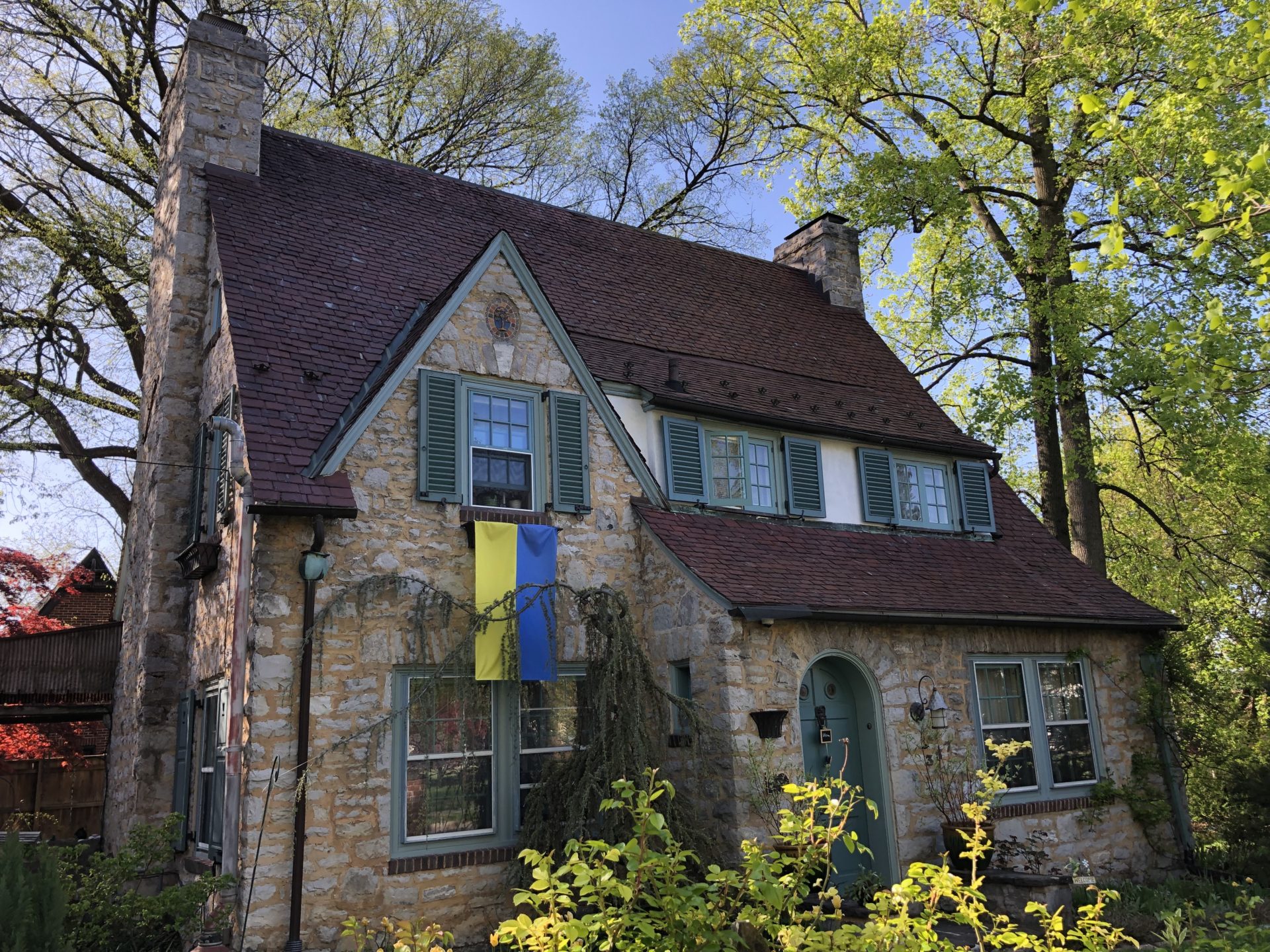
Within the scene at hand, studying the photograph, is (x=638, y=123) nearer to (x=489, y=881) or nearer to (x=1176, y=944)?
(x=489, y=881)

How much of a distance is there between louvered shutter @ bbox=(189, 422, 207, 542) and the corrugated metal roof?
3106 mm

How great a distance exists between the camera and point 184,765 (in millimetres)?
10023

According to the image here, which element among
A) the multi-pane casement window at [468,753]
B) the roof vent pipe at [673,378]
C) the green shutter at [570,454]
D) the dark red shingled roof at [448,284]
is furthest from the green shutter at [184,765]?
the roof vent pipe at [673,378]

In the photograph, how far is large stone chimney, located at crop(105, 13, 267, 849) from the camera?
10594 millimetres

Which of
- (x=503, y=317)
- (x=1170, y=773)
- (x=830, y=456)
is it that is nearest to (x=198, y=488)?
(x=503, y=317)

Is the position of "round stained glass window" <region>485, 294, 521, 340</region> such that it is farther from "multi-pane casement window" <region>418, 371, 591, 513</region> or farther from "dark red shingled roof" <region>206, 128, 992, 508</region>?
"dark red shingled roof" <region>206, 128, 992, 508</region>

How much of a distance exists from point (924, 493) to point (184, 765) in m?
10.3

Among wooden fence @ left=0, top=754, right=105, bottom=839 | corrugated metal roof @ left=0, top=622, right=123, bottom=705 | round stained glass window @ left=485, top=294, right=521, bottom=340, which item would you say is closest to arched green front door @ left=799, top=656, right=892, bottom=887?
round stained glass window @ left=485, top=294, right=521, bottom=340

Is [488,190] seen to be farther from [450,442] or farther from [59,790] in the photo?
[59,790]

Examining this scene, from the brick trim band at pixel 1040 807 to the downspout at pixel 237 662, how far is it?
8.15 metres

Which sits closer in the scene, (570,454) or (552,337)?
(570,454)

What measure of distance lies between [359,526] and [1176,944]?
7.10 meters

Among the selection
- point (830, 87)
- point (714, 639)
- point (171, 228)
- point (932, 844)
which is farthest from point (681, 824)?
point (830, 87)

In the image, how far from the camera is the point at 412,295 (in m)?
11.8
